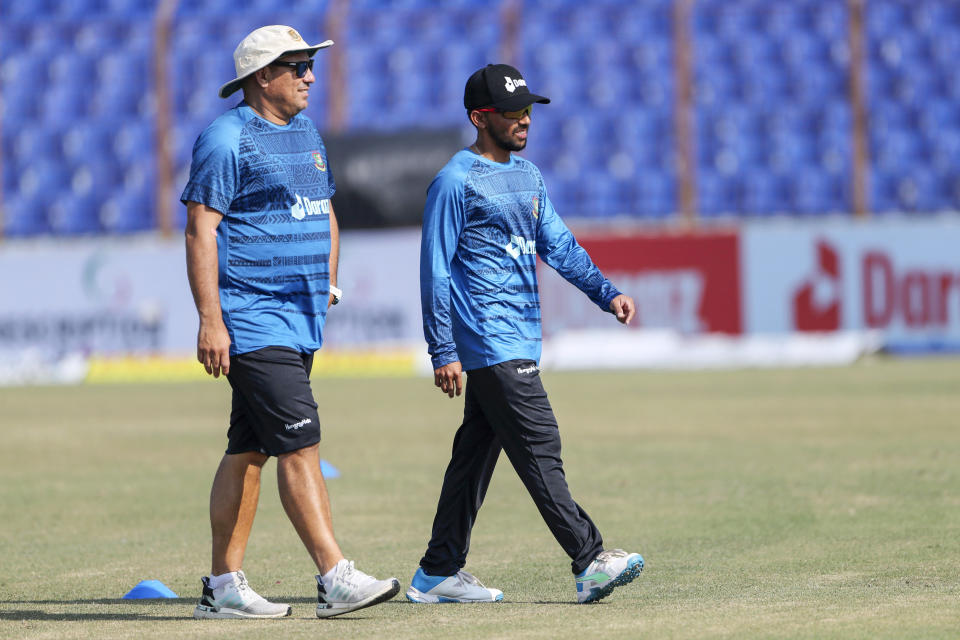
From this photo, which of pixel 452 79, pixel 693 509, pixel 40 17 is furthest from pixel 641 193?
pixel 693 509

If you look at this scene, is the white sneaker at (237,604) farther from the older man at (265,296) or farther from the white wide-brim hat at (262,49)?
the white wide-brim hat at (262,49)

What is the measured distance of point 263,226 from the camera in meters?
5.88

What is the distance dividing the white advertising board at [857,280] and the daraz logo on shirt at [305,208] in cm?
1421

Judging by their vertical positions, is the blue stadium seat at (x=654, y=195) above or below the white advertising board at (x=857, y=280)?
above

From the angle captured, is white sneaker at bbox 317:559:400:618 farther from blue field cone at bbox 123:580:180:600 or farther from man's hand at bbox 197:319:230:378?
blue field cone at bbox 123:580:180:600

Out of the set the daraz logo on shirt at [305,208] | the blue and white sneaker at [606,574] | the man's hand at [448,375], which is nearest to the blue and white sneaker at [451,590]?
the blue and white sneaker at [606,574]

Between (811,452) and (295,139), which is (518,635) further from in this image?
(811,452)

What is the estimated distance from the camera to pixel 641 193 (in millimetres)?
24578

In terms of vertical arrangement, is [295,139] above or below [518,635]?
above

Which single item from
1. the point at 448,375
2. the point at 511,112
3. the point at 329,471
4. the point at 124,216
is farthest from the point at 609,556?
the point at 124,216

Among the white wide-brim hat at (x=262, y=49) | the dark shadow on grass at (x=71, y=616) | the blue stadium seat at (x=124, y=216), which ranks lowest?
the dark shadow on grass at (x=71, y=616)

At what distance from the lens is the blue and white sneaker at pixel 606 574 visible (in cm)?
589

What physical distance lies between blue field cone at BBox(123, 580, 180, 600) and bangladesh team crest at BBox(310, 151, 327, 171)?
6.22ft

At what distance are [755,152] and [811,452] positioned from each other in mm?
14232
